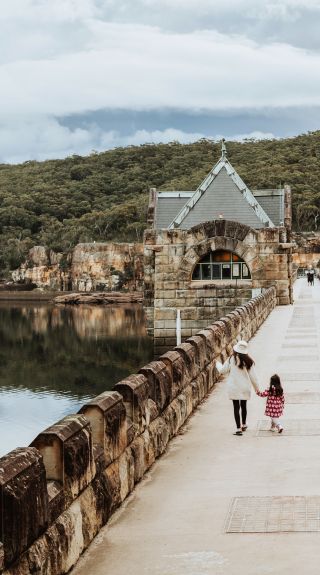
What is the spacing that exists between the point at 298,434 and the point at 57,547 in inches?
230

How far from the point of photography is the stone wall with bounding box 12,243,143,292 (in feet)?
365

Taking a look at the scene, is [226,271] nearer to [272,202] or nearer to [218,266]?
[218,266]

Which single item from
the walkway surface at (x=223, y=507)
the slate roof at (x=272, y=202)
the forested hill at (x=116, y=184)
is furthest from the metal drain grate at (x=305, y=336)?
the forested hill at (x=116, y=184)

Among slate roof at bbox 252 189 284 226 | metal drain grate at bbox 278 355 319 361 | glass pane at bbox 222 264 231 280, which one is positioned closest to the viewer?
metal drain grate at bbox 278 355 319 361

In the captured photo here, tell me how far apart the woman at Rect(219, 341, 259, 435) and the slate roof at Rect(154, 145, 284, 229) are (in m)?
25.2

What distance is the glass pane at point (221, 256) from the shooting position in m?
36.4

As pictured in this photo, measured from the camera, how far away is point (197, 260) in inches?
1415

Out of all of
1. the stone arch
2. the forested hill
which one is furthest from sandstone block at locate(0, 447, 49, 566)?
the forested hill

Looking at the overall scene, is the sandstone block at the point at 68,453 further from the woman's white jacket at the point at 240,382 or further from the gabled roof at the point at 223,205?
the gabled roof at the point at 223,205

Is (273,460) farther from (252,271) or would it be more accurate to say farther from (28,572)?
(252,271)

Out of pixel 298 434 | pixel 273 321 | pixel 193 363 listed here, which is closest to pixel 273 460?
pixel 298 434

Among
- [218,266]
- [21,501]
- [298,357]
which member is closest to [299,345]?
[298,357]

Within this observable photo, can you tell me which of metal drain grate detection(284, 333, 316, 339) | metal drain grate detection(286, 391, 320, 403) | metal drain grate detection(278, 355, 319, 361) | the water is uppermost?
metal drain grate detection(284, 333, 316, 339)

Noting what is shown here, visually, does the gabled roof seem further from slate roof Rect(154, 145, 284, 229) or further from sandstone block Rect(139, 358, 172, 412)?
sandstone block Rect(139, 358, 172, 412)
